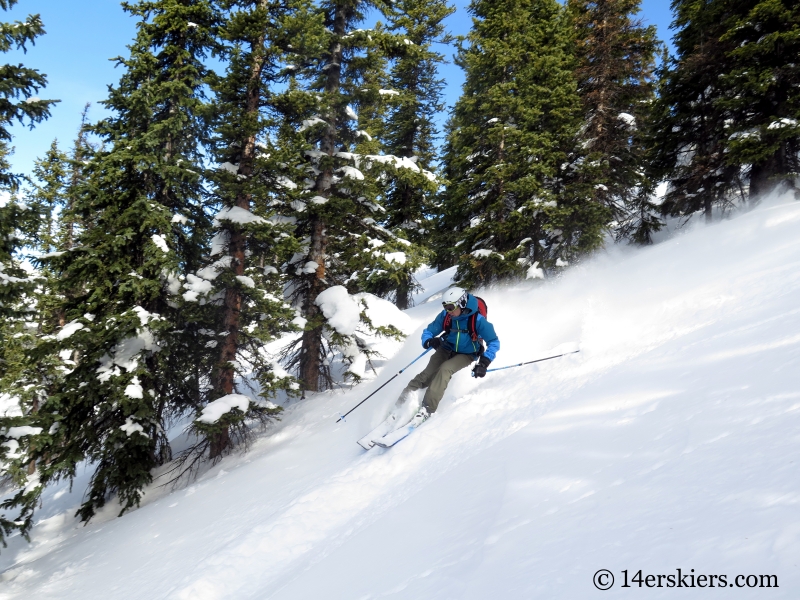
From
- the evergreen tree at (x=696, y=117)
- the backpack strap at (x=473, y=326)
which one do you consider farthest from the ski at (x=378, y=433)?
the evergreen tree at (x=696, y=117)

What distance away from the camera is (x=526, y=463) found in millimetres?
4402

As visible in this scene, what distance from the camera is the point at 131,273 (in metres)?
10.6

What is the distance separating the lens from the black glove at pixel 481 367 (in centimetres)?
770

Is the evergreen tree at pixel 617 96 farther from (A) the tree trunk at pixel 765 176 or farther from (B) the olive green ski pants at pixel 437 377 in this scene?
(B) the olive green ski pants at pixel 437 377

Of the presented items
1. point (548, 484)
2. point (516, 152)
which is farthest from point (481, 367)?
point (516, 152)

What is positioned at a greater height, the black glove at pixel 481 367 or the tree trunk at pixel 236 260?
the tree trunk at pixel 236 260

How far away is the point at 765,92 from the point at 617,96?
5.91 metres

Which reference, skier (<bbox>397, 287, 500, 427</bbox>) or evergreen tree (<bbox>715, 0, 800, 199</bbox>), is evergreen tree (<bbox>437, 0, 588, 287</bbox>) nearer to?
evergreen tree (<bbox>715, 0, 800, 199</bbox>)

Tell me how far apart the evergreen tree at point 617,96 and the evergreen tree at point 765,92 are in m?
3.55

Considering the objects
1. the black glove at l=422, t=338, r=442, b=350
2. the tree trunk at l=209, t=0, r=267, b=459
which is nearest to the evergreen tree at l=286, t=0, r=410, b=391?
the tree trunk at l=209, t=0, r=267, b=459

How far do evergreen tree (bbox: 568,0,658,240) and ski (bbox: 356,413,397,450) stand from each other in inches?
495

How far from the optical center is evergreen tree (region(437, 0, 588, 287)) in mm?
15062

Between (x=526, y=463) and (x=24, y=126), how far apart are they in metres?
11.8

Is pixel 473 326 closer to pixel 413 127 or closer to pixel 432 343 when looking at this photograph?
pixel 432 343
